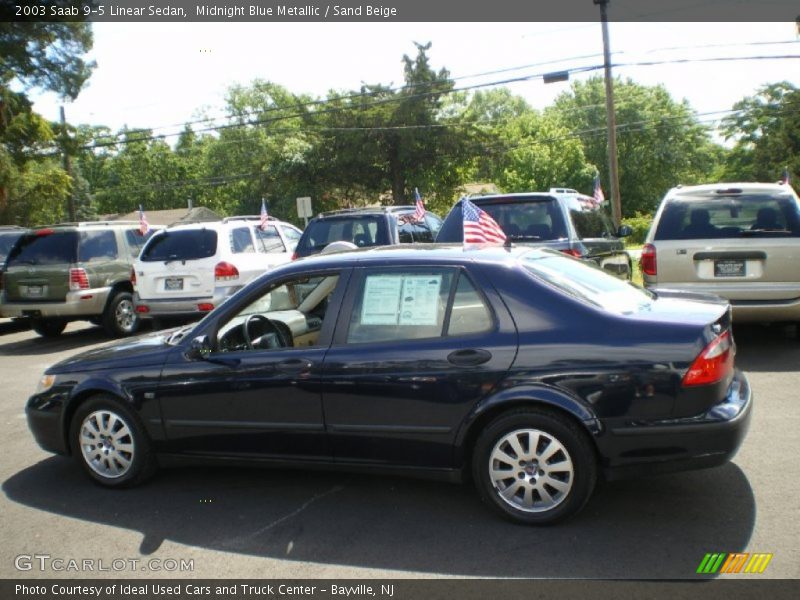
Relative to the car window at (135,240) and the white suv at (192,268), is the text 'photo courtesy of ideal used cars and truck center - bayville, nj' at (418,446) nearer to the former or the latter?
the white suv at (192,268)

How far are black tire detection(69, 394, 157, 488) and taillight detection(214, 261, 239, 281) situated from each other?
588cm

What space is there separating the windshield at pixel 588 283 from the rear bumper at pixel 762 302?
336 centimetres

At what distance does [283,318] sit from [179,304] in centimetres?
626

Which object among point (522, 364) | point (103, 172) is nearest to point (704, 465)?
point (522, 364)

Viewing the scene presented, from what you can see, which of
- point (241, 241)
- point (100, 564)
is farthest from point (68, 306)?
point (100, 564)

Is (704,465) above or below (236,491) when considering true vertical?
above

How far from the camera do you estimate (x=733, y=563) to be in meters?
3.44

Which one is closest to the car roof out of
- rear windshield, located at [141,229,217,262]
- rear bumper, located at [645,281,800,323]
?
rear bumper, located at [645,281,800,323]

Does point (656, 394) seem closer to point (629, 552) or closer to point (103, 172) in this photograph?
point (629, 552)

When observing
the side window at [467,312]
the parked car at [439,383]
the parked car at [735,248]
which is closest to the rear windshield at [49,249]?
the parked car at [439,383]

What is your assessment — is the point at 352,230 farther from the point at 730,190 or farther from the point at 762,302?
the point at 762,302

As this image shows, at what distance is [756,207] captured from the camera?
26.5 ft

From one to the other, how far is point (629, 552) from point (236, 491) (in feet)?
8.17

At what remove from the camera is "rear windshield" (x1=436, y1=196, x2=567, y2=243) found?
330 inches
